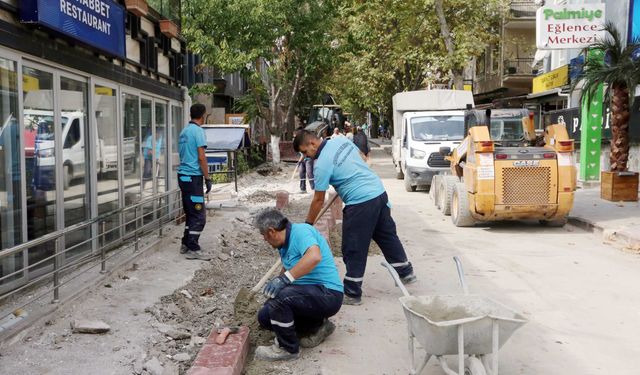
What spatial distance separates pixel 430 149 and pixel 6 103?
41.2 ft

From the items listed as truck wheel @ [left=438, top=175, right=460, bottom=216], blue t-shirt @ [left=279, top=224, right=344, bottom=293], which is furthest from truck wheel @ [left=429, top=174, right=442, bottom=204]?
blue t-shirt @ [left=279, top=224, right=344, bottom=293]

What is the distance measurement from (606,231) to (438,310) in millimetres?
6868

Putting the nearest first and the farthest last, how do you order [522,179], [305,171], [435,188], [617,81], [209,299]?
1. [209,299]
2. [522,179]
3. [617,81]
4. [435,188]
5. [305,171]

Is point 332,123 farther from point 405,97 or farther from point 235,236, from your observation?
point 235,236

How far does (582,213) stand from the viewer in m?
12.1

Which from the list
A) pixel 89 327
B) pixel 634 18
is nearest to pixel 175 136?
pixel 89 327

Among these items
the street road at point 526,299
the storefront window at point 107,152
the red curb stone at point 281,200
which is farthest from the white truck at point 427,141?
the storefront window at point 107,152

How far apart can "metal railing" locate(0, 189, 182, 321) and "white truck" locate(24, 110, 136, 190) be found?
591 millimetres

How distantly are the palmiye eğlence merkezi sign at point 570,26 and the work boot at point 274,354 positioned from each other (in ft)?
45.5

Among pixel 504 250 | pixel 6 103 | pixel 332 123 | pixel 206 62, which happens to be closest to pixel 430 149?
pixel 504 250

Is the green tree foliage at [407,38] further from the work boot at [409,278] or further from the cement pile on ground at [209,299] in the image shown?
the work boot at [409,278]

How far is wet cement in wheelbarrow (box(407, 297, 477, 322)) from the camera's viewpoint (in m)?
4.25

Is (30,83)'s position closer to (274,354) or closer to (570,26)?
(274,354)

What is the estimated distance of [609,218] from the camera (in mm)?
11375
